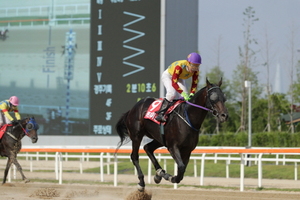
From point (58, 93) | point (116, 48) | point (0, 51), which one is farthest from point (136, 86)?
point (0, 51)

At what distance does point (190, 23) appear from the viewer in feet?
65.7

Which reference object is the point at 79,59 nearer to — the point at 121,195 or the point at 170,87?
the point at 121,195

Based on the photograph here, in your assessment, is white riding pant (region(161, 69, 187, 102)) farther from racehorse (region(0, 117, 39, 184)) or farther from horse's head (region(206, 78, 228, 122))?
racehorse (region(0, 117, 39, 184))

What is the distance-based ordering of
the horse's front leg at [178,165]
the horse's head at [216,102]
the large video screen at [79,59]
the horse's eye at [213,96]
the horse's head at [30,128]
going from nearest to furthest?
the horse's head at [216,102] → the horse's eye at [213,96] → the horse's front leg at [178,165] → the horse's head at [30,128] → the large video screen at [79,59]

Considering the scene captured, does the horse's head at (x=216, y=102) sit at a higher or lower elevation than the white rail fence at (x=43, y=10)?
lower

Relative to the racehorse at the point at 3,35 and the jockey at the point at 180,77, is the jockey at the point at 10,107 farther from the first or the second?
the racehorse at the point at 3,35

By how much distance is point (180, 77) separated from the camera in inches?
258

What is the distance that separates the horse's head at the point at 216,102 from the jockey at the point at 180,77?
0.39 metres

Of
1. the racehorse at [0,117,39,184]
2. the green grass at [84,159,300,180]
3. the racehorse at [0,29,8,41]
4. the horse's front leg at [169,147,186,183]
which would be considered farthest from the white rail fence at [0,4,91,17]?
the horse's front leg at [169,147,186,183]

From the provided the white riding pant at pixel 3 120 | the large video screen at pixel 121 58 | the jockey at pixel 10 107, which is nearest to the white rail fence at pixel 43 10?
the large video screen at pixel 121 58

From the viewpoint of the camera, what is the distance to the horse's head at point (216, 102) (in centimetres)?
567

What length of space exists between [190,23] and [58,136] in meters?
6.44

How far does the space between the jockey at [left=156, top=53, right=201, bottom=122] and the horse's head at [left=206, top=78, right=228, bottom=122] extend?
1.28 ft

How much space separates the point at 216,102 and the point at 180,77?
0.88 meters
